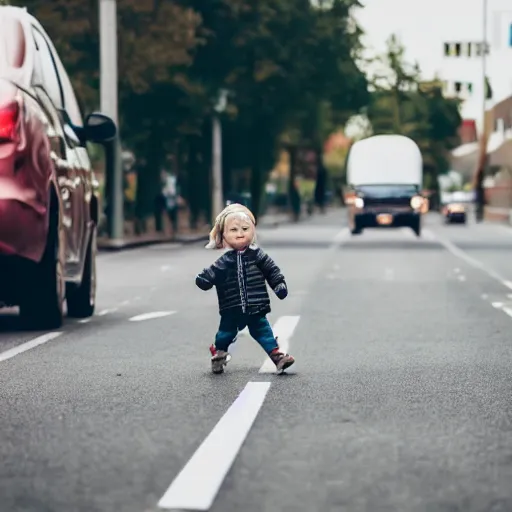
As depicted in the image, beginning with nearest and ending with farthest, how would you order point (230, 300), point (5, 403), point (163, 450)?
point (163, 450), point (5, 403), point (230, 300)

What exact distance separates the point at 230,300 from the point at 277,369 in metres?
0.56

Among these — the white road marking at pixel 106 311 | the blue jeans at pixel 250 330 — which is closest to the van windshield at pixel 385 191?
the white road marking at pixel 106 311

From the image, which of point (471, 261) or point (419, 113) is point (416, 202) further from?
point (419, 113)

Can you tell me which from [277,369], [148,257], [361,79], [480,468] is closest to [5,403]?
[277,369]

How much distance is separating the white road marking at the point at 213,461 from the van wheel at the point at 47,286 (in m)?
4.10

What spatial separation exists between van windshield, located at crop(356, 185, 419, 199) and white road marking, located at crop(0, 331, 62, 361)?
31351 mm

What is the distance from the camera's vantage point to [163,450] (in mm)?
7363

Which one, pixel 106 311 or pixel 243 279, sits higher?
pixel 243 279

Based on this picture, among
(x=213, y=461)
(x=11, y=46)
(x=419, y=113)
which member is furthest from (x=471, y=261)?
(x=419, y=113)

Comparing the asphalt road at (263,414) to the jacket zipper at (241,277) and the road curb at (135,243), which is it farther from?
the road curb at (135,243)

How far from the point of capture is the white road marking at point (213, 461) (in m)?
6.18

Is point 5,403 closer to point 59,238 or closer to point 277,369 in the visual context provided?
point 277,369

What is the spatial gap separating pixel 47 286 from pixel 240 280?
318cm

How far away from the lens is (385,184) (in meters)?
46.6
